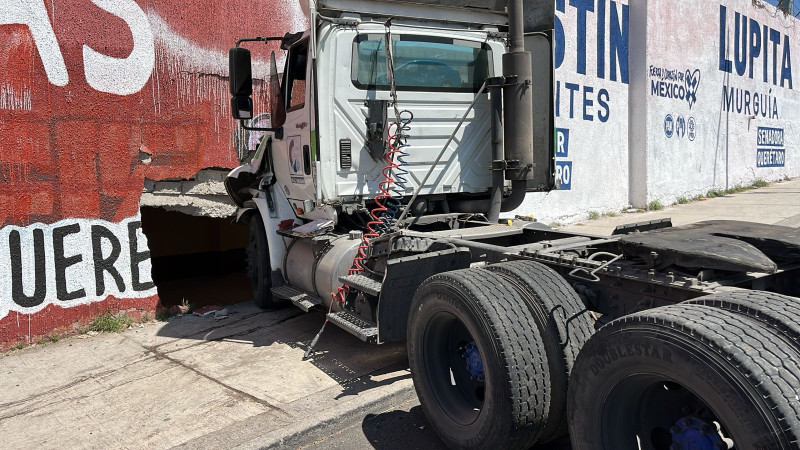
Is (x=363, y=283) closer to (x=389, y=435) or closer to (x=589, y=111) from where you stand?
(x=389, y=435)

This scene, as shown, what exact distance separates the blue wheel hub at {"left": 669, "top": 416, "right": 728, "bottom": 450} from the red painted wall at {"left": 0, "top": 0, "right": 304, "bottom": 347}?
5519 mm

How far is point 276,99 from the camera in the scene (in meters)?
6.36

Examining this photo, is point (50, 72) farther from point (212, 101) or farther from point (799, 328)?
point (799, 328)

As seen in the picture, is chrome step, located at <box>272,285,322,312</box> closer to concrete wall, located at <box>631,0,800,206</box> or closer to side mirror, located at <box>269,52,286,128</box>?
side mirror, located at <box>269,52,286,128</box>

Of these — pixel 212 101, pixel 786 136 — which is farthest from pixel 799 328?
pixel 786 136

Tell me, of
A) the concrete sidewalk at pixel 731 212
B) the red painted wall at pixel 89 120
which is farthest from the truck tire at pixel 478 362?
the concrete sidewalk at pixel 731 212

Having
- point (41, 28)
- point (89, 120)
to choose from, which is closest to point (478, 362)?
point (89, 120)

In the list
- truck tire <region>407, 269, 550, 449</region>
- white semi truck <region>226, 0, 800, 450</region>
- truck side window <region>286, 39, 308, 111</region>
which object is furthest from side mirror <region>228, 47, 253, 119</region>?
truck tire <region>407, 269, 550, 449</region>

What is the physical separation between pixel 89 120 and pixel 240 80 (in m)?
1.67

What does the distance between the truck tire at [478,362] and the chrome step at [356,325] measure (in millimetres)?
698

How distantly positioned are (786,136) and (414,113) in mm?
18240

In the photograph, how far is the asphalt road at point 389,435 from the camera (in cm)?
364

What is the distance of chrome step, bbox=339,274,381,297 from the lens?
14.5ft

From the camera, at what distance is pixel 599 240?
390 cm
